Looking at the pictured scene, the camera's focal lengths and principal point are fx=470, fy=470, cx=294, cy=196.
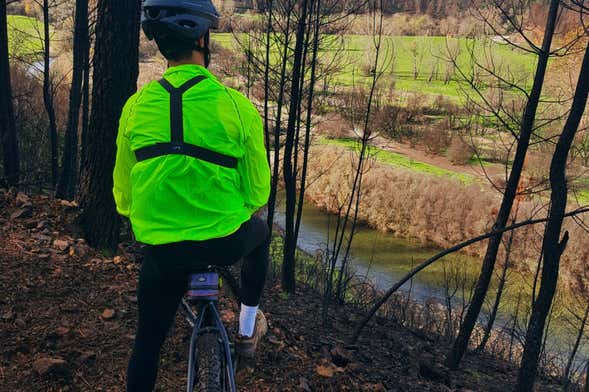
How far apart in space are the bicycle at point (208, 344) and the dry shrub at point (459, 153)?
34935mm

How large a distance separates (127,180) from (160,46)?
2.06 feet

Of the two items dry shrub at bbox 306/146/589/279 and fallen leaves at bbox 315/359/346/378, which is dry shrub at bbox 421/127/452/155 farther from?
fallen leaves at bbox 315/359/346/378

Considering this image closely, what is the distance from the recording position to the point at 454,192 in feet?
91.9

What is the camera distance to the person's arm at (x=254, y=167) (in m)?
2.03

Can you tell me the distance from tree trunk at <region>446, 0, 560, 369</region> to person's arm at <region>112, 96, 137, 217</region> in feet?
24.6

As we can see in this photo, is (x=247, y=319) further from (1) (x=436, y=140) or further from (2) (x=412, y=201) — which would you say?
(1) (x=436, y=140)

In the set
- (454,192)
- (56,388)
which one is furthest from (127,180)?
(454,192)

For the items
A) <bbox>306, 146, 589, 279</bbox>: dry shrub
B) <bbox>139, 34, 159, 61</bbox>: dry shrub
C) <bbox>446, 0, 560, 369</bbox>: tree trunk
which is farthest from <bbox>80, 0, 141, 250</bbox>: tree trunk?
<bbox>139, 34, 159, 61</bbox>: dry shrub

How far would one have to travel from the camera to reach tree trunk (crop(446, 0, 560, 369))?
314 inches

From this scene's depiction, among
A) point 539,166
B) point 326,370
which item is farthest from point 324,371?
point 539,166

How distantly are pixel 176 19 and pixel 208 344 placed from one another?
1.47 metres

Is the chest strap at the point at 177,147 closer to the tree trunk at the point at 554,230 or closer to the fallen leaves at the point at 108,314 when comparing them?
the fallen leaves at the point at 108,314

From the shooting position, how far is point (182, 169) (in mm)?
1807

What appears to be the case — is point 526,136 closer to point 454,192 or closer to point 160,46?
point 160,46
